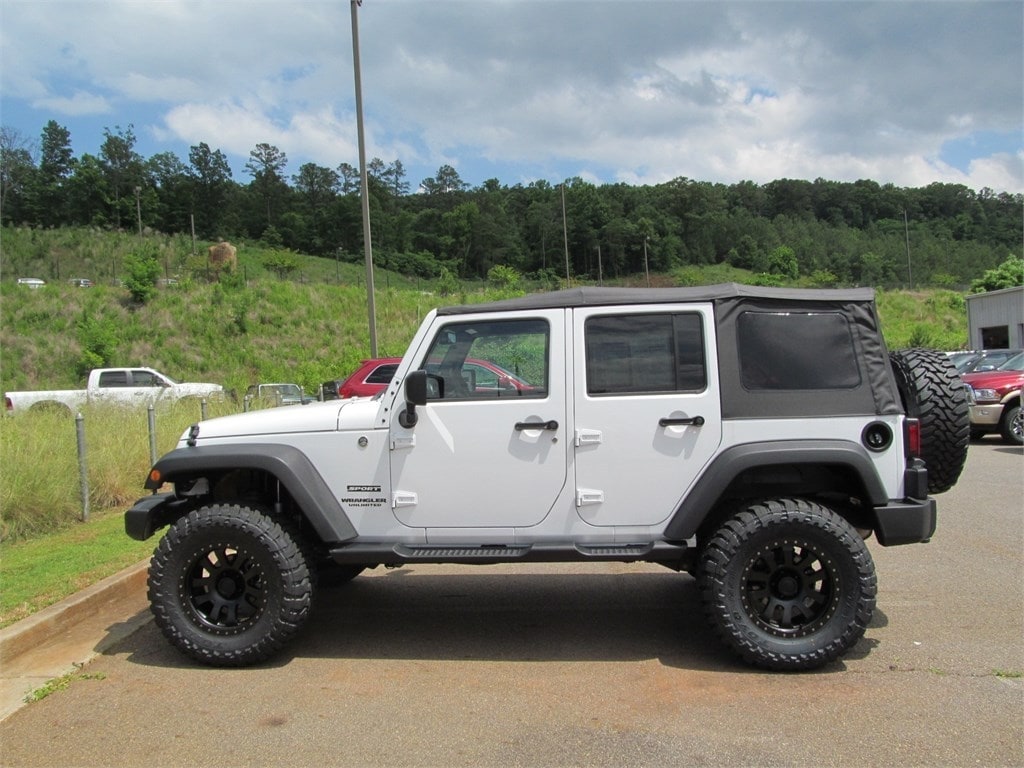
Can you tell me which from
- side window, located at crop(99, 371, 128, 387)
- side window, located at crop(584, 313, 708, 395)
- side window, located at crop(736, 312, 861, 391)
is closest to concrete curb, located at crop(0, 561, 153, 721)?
side window, located at crop(584, 313, 708, 395)

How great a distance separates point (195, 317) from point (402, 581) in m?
34.3

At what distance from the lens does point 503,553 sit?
4.20 metres

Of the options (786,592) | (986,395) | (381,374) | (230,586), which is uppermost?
(381,374)

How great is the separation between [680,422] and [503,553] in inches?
46.9

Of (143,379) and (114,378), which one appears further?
(143,379)

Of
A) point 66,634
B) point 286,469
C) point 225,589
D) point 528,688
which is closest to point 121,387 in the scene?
point 66,634

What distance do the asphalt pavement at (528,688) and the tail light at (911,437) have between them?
1.13 meters

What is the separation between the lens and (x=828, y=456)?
160 inches

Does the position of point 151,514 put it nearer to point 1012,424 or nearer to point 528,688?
point 528,688

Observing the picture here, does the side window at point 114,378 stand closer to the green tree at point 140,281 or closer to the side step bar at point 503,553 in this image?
the green tree at point 140,281

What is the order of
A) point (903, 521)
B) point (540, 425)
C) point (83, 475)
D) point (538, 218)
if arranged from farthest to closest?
point (538, 218)
point (83, 475)
point (540, 425)
point (903, 521)

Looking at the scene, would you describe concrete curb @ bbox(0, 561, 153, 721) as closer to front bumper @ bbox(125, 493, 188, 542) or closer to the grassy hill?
front bumper @ bbox(125, 493, 188, 542)

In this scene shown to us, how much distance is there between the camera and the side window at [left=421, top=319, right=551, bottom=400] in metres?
4.36

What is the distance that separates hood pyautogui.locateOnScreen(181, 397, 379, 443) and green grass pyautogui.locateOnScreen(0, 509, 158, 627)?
1964 millimetres
